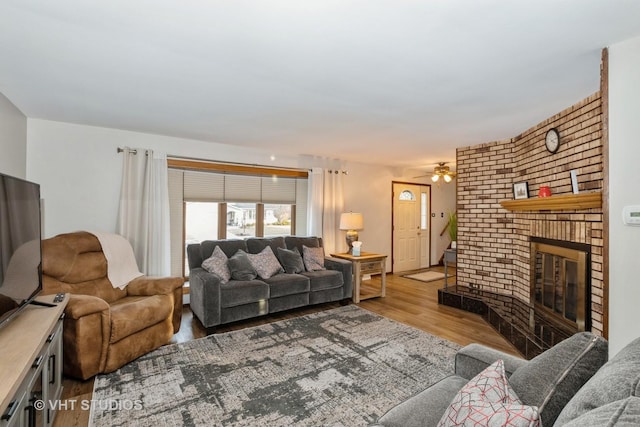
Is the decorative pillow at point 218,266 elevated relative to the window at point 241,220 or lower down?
lower down

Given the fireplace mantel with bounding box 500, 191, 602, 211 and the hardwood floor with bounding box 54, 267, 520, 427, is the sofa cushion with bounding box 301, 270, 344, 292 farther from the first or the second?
the fireplace mantel with bounding box 500, 191, 602, 211

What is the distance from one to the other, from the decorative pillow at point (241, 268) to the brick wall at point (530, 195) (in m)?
3.16

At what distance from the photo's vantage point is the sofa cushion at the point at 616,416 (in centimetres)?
60

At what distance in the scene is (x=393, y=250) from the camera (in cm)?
681

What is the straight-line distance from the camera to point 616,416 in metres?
0.62

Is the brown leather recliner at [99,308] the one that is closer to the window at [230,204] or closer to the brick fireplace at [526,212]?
the window at [230,204]

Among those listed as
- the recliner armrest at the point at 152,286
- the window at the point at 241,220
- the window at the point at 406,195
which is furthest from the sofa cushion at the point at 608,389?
the window at the point at 406,195

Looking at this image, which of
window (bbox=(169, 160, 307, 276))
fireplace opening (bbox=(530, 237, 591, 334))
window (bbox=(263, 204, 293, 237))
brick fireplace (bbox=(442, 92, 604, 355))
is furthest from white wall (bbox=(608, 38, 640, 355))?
window (bbox=(263, 204, 293, 237))

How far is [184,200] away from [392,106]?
9.99 ft

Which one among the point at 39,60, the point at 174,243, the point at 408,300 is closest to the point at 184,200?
the point at 174,243

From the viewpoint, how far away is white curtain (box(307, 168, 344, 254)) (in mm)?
5496

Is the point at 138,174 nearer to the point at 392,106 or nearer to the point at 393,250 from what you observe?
the point at 392,106

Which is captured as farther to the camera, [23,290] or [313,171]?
[313,171]

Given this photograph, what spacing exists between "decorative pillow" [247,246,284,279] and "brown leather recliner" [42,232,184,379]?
3.32ft
